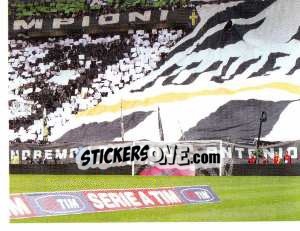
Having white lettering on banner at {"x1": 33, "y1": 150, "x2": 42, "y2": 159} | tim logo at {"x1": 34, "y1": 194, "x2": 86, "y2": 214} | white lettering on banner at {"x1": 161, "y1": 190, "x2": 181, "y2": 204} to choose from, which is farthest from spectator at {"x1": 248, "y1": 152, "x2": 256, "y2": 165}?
white lettering on banner at {"x1": 33, "y1": 150, "x2": 42, "y2": 159}

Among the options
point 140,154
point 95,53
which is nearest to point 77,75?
point 95,53

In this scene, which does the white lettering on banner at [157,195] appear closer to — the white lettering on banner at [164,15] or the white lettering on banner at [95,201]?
the white lettering on banner at [95,201]

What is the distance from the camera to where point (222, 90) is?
535cm

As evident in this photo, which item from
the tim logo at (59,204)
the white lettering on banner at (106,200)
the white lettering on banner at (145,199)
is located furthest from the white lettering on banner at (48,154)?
the white lettering on banner at (145,199)

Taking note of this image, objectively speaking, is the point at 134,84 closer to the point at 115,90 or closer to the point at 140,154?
the point at 115,90

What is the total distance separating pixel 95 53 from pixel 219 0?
50.8 inches

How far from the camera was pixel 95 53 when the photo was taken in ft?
18.0

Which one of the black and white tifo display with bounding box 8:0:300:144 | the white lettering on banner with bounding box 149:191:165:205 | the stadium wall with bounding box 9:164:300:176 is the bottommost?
the white lettering on banner with bounding box 149:191:165:205

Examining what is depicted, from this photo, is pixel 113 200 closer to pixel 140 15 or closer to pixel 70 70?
pixel 70 70

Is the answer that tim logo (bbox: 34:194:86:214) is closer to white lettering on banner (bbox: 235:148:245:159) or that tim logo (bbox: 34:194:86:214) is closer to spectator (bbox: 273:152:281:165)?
white lettering on banner (bbox: 235:148:245:159)

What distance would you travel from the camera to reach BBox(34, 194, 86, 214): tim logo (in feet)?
14.7

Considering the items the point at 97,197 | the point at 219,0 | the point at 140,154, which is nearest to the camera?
the point at 97,197

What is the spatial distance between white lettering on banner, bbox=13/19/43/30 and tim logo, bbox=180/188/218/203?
2.16 metres

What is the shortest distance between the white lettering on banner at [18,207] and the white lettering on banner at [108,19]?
2.02m
